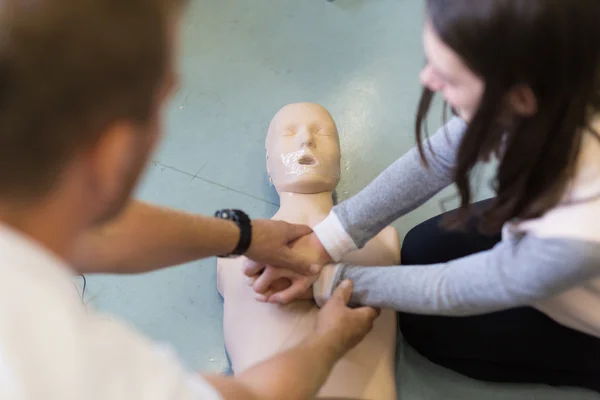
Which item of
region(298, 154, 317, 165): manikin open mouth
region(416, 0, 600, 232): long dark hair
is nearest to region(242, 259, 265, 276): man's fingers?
region(298, 154, 317, 165): manikin open mouth

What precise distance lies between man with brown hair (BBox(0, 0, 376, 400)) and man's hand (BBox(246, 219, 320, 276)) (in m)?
0.35

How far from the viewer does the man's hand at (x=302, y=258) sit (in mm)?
886

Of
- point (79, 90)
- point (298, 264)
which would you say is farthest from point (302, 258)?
point (79, 90)

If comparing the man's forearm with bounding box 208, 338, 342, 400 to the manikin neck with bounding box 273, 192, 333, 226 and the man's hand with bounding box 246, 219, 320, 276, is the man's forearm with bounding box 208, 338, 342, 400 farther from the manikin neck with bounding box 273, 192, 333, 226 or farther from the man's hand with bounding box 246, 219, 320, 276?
the manikin neck with bounding box 273, 192, 333, 226

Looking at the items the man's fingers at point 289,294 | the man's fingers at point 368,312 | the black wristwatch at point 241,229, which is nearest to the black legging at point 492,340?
the man's fingers at point 368,312

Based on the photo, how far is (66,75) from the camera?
0.35 m

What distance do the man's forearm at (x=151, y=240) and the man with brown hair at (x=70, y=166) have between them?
264 mm

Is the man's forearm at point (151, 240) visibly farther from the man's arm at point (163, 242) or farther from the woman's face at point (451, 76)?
the woman's face at point (451, 76)

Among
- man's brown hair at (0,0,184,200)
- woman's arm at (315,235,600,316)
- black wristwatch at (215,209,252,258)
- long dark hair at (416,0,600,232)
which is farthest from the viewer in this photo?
black wristwatch at (215,209,252,258)

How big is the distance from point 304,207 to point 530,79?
0.57 m

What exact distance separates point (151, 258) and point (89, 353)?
0.38 meters

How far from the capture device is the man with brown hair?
1.12ft

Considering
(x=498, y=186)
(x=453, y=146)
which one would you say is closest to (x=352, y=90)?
(x=453, y=146)

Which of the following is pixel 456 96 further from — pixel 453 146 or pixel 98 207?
pixel 98 207
